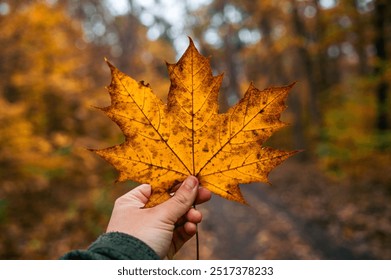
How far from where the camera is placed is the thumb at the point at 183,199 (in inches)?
44.1

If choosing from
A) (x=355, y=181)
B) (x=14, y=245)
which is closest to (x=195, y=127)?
(x=14, y=245)

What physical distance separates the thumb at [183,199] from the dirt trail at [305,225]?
472 centimetres

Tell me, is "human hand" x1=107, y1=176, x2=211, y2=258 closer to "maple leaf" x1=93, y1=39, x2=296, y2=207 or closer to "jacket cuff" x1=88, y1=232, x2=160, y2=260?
"jacket cuff" x1=88, y1=232, x2=160, y2=260

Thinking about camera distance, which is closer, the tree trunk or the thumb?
the thumb

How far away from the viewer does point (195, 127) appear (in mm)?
1044

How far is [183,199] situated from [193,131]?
34 centimetres

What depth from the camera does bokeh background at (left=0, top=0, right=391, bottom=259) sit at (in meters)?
5.80

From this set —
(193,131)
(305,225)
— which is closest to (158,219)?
(193,131)

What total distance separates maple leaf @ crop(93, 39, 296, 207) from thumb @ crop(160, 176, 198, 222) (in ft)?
0.15

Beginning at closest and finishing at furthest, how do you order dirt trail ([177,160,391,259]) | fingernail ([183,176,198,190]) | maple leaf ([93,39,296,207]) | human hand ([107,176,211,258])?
maple leaf ([93,39,296,207]) → fingernail ([183,176,198,190]) → human hand ([107,176,211,258]) → dirt trail ([177,160,391,259])

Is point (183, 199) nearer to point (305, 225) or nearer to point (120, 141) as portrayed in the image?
point (305, 225)

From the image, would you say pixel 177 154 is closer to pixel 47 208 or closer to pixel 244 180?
pixel 244 180

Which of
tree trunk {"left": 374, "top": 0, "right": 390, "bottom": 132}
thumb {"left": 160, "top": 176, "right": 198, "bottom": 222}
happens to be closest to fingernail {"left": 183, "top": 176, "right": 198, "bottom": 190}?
thumb {"left": 160, "top": 176, "right": 198, "bottom": 222}
